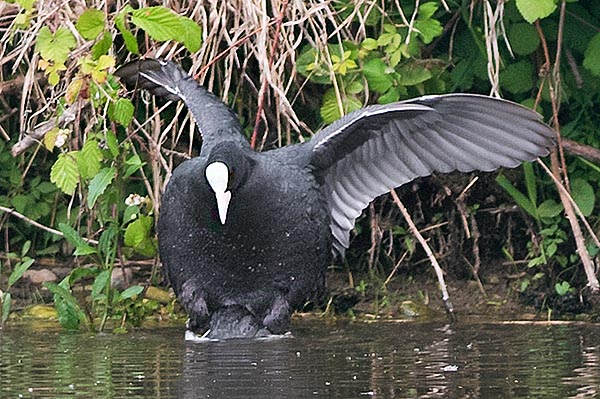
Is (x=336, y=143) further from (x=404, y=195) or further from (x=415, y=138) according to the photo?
(x=404, y=195)

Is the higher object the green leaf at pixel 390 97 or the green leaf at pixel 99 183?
the green leaf at pixel 390 97

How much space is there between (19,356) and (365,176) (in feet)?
5.13

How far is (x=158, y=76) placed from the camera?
18.5 feet

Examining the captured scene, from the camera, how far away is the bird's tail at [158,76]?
218 inches

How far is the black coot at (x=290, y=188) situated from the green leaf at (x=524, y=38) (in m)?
0.77

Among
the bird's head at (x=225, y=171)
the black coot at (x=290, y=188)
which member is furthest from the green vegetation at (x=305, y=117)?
the bird's head at (x=225, y=171)

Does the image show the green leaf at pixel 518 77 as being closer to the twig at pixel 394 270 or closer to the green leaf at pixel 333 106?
the green leaf at pixel 333 106

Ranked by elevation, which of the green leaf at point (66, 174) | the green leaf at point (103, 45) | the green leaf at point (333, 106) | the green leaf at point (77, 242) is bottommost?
the green leaf at point (77, 242)

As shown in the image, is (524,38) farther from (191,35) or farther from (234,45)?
(191,35)

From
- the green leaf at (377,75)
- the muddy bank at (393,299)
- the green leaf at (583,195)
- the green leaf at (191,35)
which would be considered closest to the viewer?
the green leaf at (191,35)

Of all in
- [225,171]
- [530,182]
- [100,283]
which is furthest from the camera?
[530,182]

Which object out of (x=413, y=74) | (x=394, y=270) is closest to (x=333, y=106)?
(x=413, y=74)

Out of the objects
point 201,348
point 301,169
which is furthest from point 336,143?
point 201,348

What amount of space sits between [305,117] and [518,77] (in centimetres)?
96
